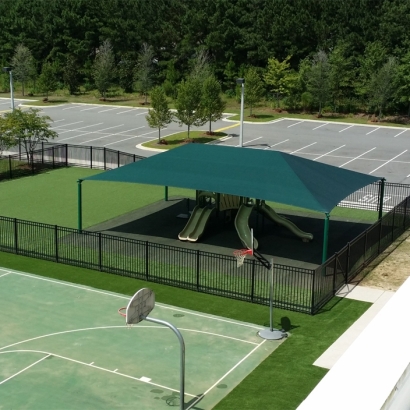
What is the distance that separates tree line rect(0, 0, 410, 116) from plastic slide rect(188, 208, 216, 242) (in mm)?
36881

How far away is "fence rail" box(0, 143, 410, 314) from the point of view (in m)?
21.9

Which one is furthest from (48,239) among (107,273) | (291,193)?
(291,193)

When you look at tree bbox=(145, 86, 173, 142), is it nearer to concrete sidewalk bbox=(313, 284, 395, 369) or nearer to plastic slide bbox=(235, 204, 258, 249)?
plastic slide bbox=(235, 204, 258, 249)

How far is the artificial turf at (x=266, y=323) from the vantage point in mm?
15922

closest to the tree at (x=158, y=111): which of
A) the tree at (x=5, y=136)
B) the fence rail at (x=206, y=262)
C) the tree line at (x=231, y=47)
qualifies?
the tree line at (x=231, y=47)

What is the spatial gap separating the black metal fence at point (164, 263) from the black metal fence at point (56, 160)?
13.3 metres

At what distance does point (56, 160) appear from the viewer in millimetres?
44031

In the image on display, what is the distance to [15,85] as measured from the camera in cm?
9119

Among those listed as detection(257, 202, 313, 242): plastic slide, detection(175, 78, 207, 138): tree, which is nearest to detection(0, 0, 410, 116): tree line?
detection(175, 78, 207, 138): tree

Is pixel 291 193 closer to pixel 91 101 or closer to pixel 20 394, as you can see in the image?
pixel 20 394

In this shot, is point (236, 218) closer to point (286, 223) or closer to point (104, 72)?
point (286, 223)

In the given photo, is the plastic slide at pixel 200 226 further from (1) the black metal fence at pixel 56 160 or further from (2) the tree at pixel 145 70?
(2) the tree at pixel 145 70

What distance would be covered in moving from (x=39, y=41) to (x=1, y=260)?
7602 cm

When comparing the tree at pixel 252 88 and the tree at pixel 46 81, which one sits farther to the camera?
the tree at pixel 46 81
